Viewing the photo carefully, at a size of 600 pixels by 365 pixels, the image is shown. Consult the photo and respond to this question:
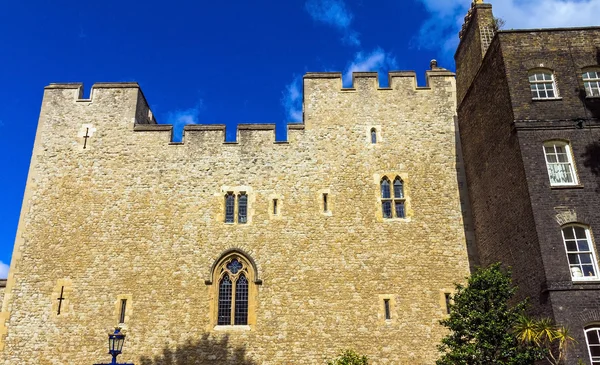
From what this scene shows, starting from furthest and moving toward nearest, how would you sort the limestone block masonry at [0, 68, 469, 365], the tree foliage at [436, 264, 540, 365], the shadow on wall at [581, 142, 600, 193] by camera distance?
the limestone block masonry at [0, 68, 469, 365]
the shadow on wall at [581, 142, 600, 193]
the tree foliage at [436, 264, 540, 365]

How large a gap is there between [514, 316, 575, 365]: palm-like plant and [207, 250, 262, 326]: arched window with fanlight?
8335 mm

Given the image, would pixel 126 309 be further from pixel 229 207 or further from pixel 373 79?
pixel 373 79

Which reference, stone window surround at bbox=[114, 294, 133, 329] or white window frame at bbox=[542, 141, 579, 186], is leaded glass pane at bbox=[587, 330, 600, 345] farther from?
stone window surround at bbox=[114, 294, 133, 329]

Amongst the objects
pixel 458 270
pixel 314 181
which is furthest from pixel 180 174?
pixel 458 270

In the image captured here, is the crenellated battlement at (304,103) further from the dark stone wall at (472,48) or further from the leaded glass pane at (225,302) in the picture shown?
the leaded glass pane at (225,302)

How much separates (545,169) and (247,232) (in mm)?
9600

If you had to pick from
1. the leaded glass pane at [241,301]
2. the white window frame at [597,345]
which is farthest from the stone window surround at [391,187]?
the white window frame at [597,345]

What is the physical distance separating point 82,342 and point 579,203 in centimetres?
1536

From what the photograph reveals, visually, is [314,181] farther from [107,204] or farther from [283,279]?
[107,204]

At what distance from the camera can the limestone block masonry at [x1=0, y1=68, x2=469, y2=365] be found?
17.1 meters

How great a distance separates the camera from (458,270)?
1791 cm

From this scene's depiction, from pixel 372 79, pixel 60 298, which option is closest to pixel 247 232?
pixel 60 298

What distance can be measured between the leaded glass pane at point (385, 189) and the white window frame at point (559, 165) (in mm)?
5712

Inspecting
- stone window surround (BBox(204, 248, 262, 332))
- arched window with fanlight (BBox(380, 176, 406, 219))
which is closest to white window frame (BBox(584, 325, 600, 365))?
arched window with fanlight (BBox(380, 176, 406, 219))
